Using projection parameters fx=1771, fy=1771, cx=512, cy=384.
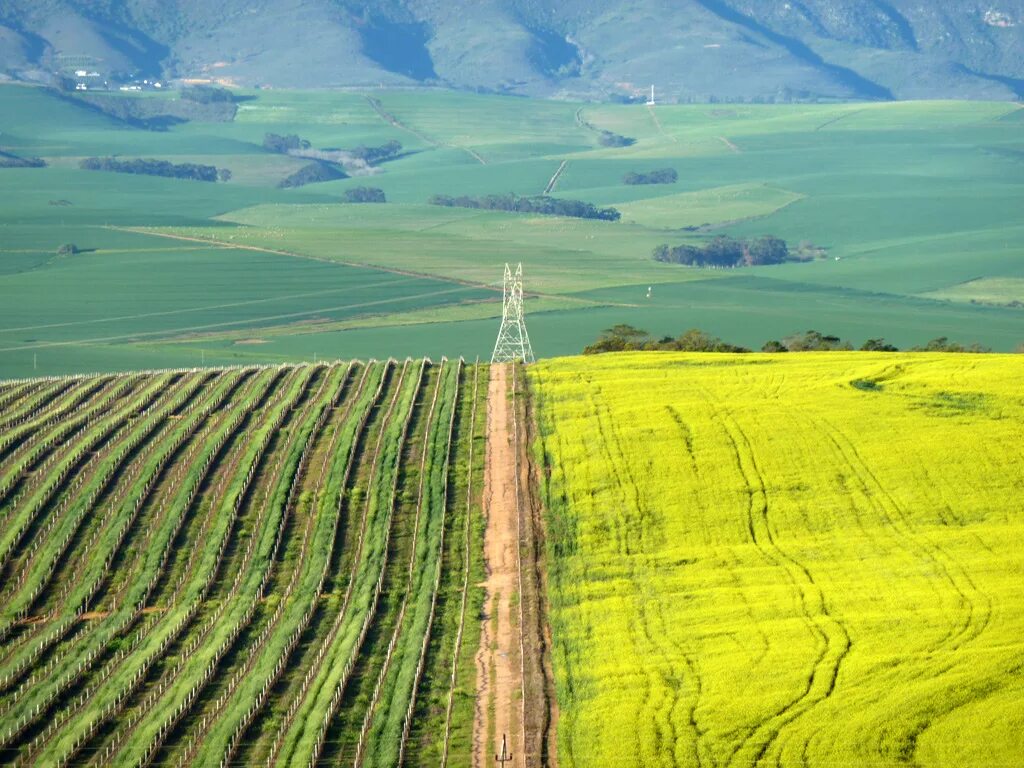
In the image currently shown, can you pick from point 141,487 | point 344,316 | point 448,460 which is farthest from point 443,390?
point 344,316

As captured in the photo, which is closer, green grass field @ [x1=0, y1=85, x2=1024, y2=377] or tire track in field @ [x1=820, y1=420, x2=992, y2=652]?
tire track in field @ [x1=820, y1=420, x2=992, y2=652]

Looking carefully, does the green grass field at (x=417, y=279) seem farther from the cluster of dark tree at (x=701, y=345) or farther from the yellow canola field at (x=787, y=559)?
the yellow canola field at (x=787, y=559)

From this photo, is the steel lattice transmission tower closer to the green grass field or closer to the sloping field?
the sloping field

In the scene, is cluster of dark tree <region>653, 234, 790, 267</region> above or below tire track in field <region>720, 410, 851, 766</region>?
above

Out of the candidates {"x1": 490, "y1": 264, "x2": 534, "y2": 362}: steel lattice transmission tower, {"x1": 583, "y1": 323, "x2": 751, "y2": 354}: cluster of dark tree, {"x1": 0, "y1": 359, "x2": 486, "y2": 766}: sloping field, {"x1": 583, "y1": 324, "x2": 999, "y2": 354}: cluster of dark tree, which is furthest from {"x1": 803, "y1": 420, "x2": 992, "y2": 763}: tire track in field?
{"x1": 583, "y1": 324, "x2": 999, "y2": 354}: cluster of dark tree

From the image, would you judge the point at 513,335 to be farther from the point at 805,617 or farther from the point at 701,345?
the point at 805,617

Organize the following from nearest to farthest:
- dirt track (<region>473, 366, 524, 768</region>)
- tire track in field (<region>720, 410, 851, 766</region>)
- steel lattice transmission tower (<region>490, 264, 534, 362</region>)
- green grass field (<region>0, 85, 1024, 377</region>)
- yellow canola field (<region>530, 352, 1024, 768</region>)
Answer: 1. tire track in field (<region>720, 410, 851, 766</region>)
2. yellow canola field (<region>530, 352, 1024, 768</region>)
3. dirt track (<region>473, 366, 524, 768</region>)
4. steel lattice transmission tower (<region>490, 264, 534, 362</region>)
5. green grass field (<region>0, 85, 1024, 377</region>)

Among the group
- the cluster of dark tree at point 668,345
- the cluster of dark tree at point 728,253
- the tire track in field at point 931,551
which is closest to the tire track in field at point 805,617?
the tire track in field at point 931,551
